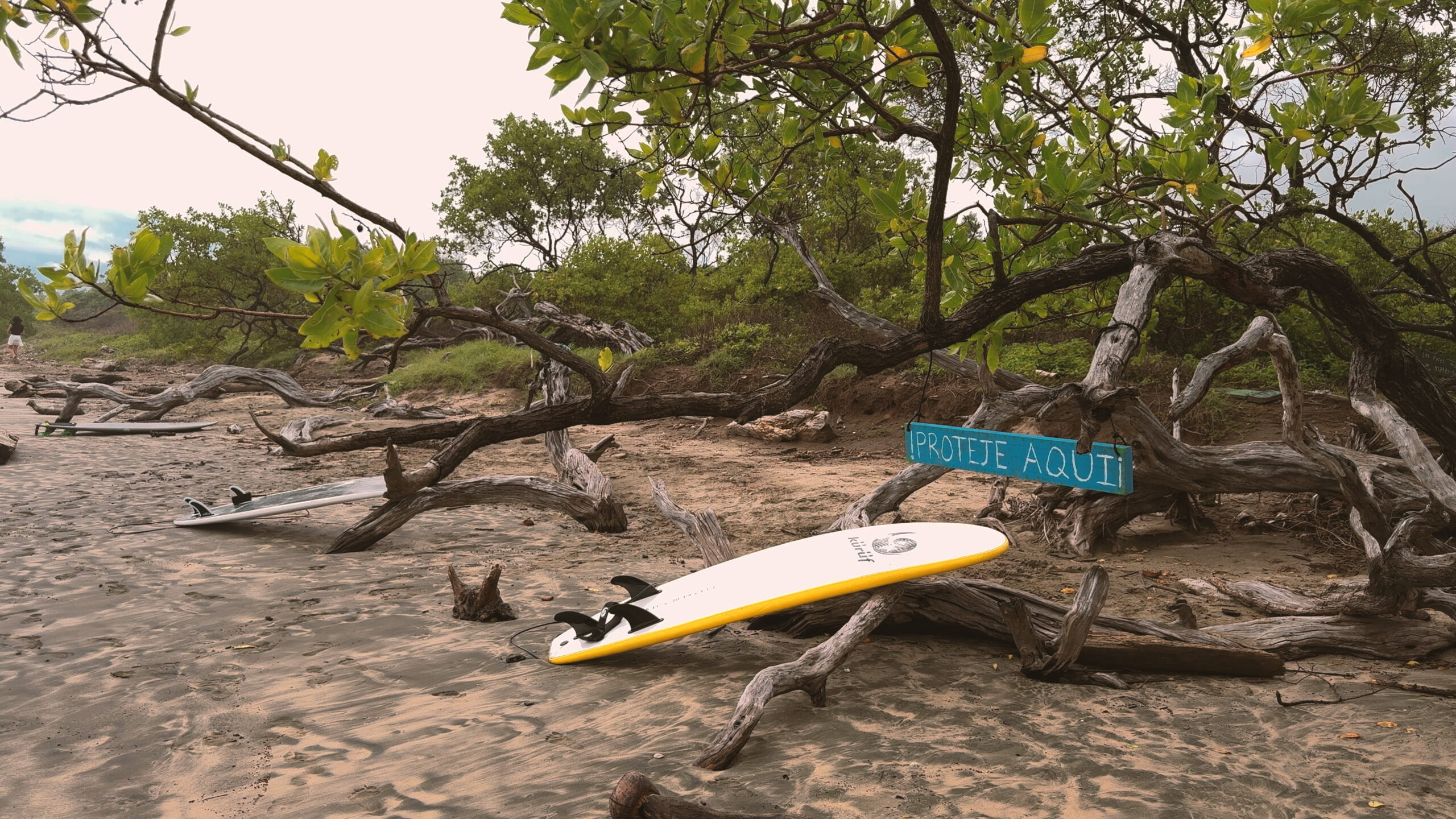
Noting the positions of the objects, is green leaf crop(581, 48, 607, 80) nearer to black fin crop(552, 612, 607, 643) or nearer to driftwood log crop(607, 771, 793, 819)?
driftwood log crop(607, 771, 793, 819)

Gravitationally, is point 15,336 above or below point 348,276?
above

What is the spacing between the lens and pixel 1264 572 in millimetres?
5016

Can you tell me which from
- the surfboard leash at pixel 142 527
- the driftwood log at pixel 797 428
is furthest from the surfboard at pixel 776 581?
the driftwood log at pixel 797 428

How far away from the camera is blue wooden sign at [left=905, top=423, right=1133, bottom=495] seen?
2564mm

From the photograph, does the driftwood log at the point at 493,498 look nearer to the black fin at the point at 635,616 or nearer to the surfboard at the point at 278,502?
the surfboard at the point at 278,502

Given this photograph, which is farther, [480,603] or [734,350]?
[734,350]

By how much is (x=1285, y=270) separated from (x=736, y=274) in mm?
14577

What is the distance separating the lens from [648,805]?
2045 millimetres

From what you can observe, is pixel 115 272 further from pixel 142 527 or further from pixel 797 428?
pixel 797 428

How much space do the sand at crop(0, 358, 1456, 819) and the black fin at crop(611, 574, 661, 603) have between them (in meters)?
0.26

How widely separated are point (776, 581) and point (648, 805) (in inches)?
58.9

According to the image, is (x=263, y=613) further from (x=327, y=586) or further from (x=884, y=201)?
(x=884, y=201)

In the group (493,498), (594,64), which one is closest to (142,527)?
(493,498)

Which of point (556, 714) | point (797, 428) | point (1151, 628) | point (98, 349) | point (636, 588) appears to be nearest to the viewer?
point (556, 714)
